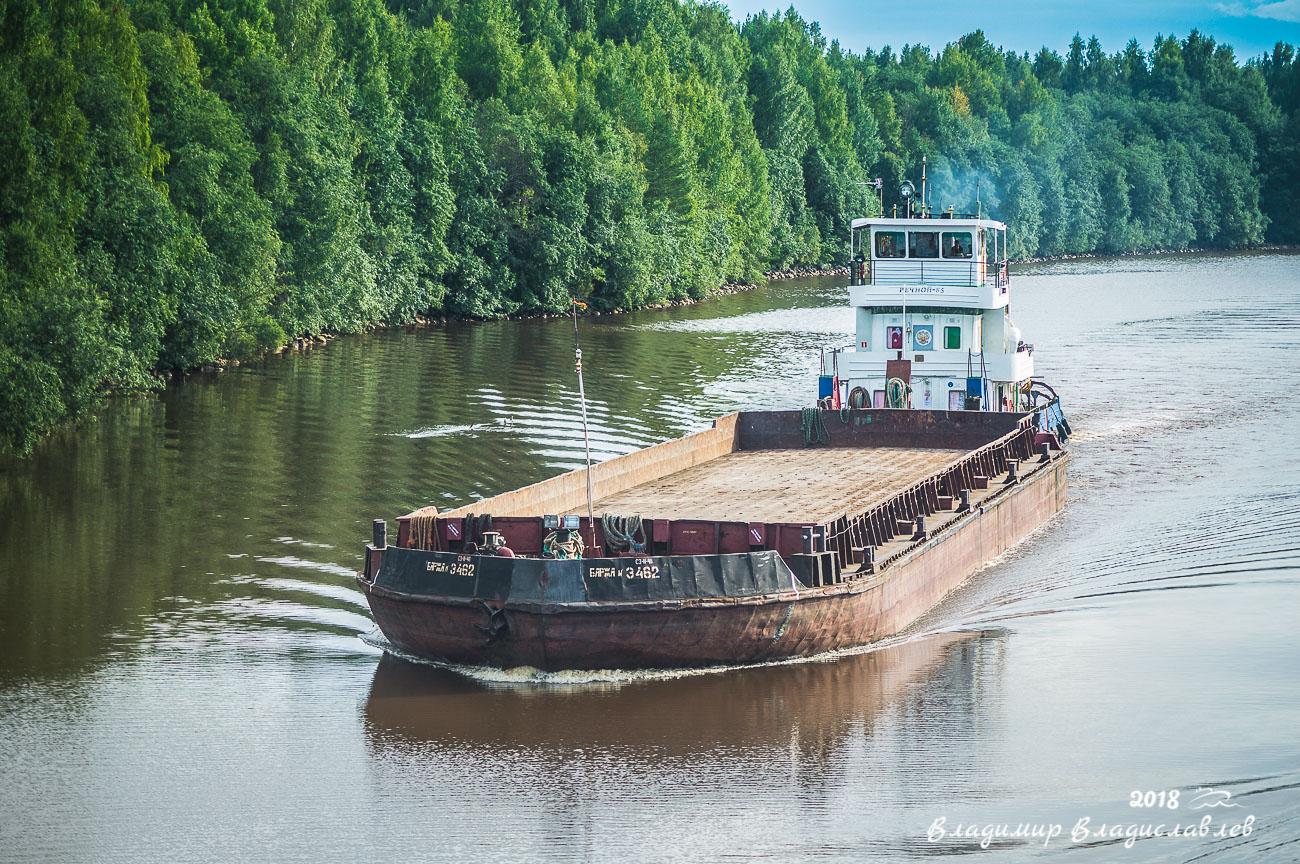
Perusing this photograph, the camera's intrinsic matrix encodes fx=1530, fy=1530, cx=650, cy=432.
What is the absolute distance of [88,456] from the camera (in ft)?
108

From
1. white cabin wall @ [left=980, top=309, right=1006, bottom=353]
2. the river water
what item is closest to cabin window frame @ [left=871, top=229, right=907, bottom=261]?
white cabin wall @ [left=980, top=309, right=1006, bottom=353]

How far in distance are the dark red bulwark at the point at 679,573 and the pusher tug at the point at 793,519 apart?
0.02 metres

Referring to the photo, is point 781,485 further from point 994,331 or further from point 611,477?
point 994,331

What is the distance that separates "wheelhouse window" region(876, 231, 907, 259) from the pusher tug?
0.03m

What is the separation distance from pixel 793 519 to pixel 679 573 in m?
5.15

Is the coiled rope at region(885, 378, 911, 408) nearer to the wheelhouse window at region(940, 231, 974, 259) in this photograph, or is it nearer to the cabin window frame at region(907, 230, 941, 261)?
the cabin window frame at region(907, 230, 941, 261)

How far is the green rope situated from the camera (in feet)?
98.9

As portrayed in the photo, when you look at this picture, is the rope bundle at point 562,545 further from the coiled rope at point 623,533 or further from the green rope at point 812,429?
the green rope at point 812,429

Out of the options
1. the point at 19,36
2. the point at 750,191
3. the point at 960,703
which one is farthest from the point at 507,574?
the point at 750,191

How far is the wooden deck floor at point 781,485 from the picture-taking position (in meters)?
22.6

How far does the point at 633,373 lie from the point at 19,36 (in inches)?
791

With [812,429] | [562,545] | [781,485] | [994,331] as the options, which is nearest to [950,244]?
[994,331]

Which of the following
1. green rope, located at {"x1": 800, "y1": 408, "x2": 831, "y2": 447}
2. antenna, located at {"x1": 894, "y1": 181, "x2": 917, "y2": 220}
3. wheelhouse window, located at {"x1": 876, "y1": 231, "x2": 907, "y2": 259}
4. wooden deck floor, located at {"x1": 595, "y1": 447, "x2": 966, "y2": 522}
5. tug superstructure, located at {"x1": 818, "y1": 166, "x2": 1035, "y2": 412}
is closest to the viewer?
wooden deck floor, located at {"x1": 595, "y1": 447, "x2": 966, "y2": 522}

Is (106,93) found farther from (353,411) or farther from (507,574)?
(507,574)
